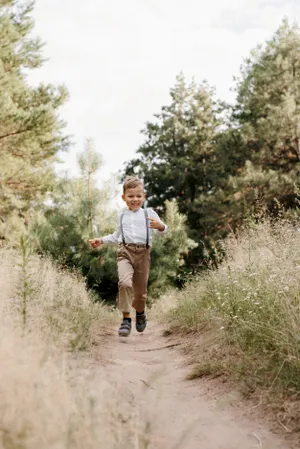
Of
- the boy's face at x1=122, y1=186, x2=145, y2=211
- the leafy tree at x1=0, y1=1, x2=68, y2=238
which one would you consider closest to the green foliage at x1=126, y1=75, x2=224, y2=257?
the leafy tree at x1=0, y1=1, x2=68, y2=238

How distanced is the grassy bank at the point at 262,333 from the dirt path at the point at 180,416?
18cm

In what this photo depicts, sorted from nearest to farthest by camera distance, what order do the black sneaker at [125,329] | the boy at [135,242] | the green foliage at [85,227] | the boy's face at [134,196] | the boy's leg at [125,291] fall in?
the black sneaker at [125,329] → the boy's leg at [125,291] → the boy at [135,242] → the boy's face at [134,196] → the green foliage at [85,227]

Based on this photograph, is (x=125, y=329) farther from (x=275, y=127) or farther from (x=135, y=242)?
(x=275, y=127)

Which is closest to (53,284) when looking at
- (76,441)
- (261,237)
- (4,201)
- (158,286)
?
(261,237)

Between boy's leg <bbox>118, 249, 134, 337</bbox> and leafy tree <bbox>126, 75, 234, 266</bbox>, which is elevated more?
leafy tree <bbox>126, 75, 234, 266</bbox>

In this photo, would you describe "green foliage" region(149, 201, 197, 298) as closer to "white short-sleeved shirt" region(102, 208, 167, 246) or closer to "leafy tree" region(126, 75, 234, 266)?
"white short-sleeved shirt" region(102, 208, 167, 246)

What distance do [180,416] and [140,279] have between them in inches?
128

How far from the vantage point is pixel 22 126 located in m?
11.8

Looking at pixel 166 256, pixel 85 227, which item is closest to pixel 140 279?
pixel 85 227

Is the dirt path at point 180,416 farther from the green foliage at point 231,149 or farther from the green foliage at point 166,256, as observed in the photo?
the green foliage at point 231,149

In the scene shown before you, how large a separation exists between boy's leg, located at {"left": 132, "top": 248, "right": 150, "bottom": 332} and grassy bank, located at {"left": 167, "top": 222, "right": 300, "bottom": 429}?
82 centimetres

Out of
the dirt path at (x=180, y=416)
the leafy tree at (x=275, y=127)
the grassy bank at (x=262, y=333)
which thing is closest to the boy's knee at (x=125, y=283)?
the grassy bank at (x=262, y=333)

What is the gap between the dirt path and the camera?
179cm

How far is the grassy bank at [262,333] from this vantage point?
7.48 ft
